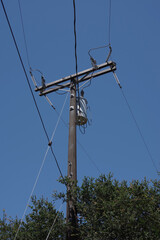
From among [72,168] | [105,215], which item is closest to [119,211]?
[105,215]

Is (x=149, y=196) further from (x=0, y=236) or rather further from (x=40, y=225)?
(x=0, y=236)

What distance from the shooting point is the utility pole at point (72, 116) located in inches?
317

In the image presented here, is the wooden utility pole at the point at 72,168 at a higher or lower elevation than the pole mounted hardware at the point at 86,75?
lower

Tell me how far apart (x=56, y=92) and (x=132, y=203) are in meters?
4.95

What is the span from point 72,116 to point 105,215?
3.43m

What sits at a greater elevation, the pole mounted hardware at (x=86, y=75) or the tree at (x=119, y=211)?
the pole mounted hardware at (x=86, y=75)

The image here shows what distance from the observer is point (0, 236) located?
352 inches

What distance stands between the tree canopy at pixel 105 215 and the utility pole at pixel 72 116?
0.18 metres

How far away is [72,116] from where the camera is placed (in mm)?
9867

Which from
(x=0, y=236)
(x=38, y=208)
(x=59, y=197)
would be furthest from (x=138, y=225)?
(x=0, y=236)

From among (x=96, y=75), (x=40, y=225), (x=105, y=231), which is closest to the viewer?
(x=105, y=231)

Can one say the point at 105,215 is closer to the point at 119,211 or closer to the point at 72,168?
the point at 119,211

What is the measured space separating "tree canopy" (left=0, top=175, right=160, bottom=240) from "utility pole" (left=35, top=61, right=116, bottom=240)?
0.18 meters

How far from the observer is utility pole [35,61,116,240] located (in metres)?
8.06
